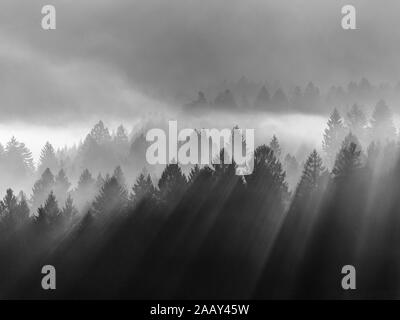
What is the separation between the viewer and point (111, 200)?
246 feet

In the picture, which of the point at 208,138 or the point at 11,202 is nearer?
the point at 11,202

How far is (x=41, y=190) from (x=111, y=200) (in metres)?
41.2

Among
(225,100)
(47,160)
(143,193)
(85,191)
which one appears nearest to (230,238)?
(143,193)

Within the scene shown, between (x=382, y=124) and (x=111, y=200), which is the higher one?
(x=382, y=124)

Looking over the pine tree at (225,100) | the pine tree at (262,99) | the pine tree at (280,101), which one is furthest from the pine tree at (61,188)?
the pine tree at (280,101)

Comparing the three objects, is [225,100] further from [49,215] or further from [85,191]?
[49,215]

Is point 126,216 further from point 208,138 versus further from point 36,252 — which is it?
point 208,138

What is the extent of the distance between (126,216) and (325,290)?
26351mm

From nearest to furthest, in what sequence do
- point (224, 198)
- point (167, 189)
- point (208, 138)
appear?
point (224, 198) → point (167, 189) → point (208, 138)

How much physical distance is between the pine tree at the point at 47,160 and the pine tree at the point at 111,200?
89.5 meters

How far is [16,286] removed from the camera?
71500mm

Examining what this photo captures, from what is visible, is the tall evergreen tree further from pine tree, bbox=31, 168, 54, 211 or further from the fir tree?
the fir tree

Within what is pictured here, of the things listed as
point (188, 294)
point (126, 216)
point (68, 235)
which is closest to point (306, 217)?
point (188, 294)

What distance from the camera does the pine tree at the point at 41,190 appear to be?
357 ft
